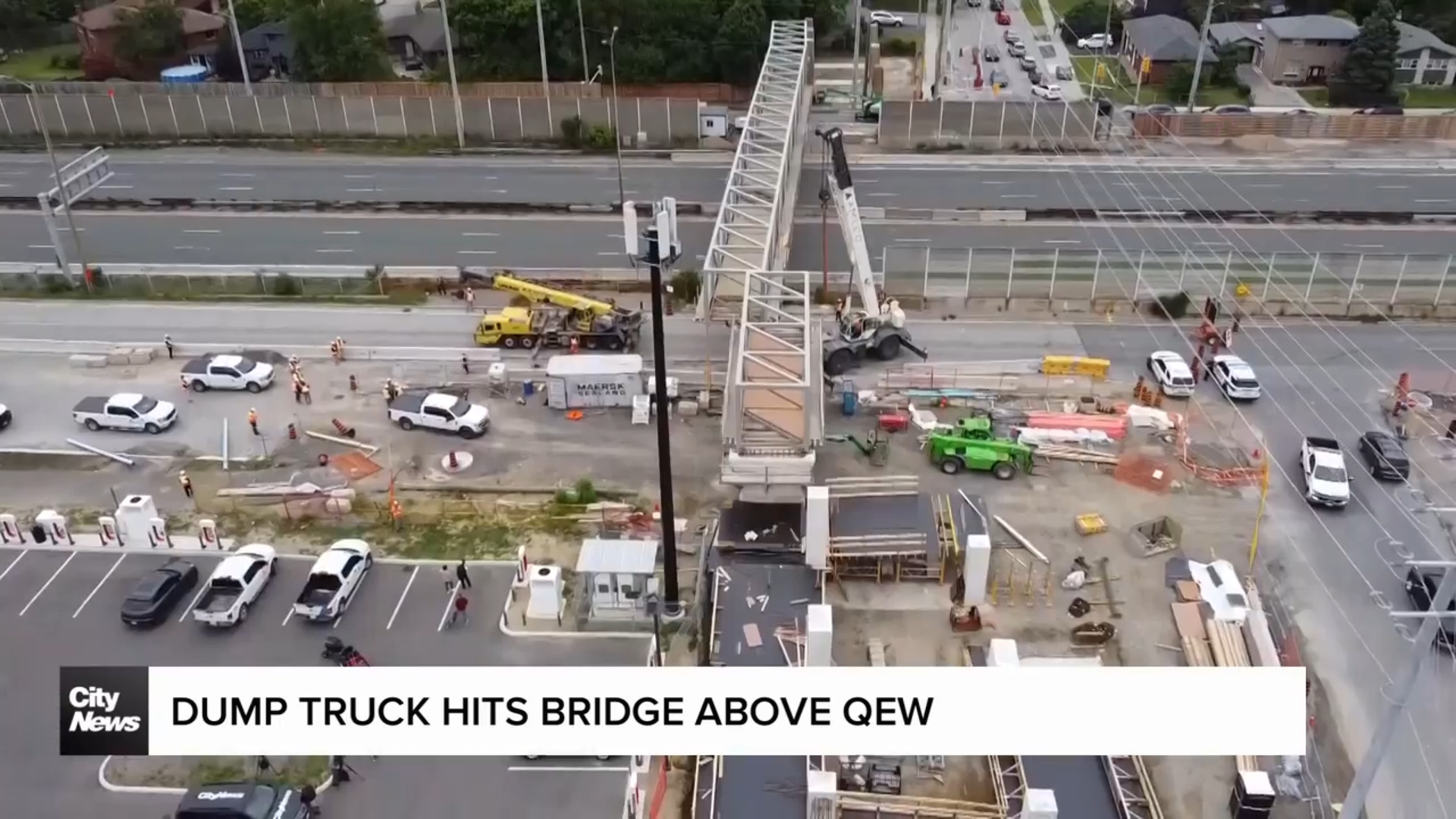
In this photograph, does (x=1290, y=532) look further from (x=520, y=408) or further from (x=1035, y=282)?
(x=520, y=408)

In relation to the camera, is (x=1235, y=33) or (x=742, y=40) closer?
(x=742, y=40)

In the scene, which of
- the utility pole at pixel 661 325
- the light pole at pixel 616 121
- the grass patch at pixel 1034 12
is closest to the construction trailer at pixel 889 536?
the utility pole at pixel 661 325

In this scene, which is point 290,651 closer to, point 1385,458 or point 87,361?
point 87,361

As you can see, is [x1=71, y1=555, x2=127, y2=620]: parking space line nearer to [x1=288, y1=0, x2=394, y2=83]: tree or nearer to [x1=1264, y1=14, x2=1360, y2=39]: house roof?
[x1=288, y1=0, x2=394, y2=83]: tree

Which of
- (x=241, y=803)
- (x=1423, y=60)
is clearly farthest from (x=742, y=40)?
(x=241, y=803)

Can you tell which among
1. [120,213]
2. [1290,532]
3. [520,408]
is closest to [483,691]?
[520,408]

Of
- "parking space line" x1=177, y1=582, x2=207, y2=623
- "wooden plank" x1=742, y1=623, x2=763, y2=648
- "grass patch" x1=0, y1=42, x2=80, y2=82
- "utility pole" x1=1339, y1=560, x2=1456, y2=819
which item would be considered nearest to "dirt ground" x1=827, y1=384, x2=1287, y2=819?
"wooden plank" x1=742, y1=623, x2=763, y2=648
